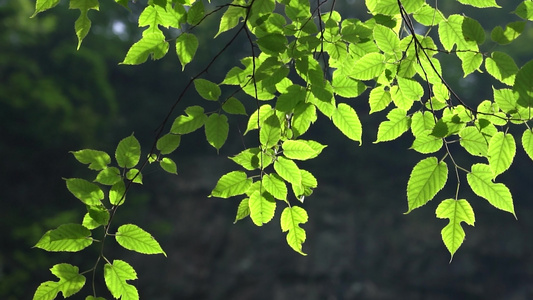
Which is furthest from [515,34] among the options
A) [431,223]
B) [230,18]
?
[431,223]

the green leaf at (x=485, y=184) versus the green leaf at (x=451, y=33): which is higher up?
the green leaf at (x=451, y=33)

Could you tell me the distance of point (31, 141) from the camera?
31.1 feet

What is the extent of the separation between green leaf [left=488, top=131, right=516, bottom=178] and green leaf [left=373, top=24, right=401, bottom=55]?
0.83 ft

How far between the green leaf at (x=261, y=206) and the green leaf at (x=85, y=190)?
27 cm

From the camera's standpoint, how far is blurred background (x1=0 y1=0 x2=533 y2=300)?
9398 mm

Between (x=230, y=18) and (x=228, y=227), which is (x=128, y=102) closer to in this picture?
(x=228, y=227)

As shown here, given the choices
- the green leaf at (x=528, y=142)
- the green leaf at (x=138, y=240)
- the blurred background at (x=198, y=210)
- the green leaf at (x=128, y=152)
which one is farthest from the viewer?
the blurred background at (x=198, y=210)

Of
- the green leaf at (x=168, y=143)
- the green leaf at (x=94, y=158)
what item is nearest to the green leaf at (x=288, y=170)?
the green leaf at (x=168, y=143)

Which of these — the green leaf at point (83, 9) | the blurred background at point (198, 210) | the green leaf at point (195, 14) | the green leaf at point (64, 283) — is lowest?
the blurred background at point (198, 210)

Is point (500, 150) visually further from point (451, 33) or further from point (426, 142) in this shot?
point (451, 33)

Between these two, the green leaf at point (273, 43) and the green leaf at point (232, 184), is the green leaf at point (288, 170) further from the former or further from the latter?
the green leaf at point (273, 43)

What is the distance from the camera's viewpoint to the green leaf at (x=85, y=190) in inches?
34.9

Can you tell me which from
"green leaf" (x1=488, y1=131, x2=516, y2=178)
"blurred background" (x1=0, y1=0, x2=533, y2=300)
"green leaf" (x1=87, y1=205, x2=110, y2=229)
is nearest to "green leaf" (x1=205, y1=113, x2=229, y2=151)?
"green leaf" (x1=87, y1=205, x2=110, y2=229)

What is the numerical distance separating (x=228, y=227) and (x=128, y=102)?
13.1 feet
